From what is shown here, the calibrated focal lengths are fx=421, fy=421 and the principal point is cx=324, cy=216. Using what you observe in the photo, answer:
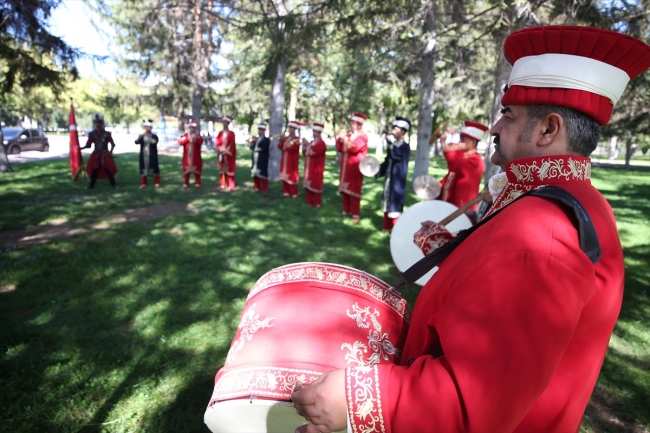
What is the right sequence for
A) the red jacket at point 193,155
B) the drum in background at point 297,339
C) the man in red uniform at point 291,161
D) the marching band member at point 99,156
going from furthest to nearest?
the red jacket at point 193,155
the marching band member at point 99,156
the man in red uniform at point 291,161
the drum in background at point 297,339

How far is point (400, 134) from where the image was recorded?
7363mm

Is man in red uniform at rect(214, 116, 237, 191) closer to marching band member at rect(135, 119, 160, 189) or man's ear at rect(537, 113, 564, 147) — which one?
marching band member at rect(135, 119, 160, 189)

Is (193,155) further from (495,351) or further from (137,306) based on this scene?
(495,351)

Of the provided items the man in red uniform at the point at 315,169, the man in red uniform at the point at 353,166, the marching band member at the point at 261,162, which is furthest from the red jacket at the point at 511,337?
the marching band member at the point at 261,162

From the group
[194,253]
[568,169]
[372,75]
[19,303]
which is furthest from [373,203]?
[568,169]

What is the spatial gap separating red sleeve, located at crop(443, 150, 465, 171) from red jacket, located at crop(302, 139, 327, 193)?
13.4 ft

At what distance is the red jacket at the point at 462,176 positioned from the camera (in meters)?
6.10

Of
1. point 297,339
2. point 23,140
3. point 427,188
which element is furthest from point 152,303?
point 23,140

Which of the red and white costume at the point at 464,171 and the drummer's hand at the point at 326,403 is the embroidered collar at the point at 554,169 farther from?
the red and white costume at the point at 464,171

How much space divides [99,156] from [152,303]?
28.6 feet

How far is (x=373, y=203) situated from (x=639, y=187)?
1130cm

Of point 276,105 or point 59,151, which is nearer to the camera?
point 276,105

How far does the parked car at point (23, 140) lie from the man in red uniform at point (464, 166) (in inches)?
1011

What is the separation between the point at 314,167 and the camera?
9.91 m
